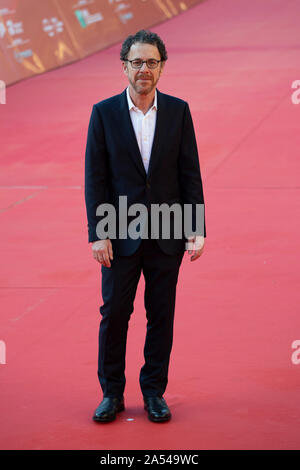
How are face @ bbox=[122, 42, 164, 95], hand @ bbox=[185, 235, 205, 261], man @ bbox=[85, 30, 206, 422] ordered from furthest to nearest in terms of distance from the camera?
hand @ bbox=[185, 235, 205, 261], man @ bbox=[85, 30, 206, 422], face @ bbox=[122, 42, 164, 95]

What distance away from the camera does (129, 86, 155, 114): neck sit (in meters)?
3.89

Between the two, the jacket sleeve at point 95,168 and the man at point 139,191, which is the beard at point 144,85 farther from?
the jacket sleeve at point 95,168

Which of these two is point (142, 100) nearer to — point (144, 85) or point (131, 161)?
point (144, 85)

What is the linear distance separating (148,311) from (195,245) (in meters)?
0.37

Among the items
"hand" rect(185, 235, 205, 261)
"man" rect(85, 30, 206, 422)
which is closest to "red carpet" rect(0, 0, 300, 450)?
"man" rect(85, 30, 206, 422)

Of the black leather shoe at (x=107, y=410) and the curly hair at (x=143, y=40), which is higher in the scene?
the curly hair at (x=143, y=40)

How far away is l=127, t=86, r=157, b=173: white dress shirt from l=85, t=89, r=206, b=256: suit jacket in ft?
0.11

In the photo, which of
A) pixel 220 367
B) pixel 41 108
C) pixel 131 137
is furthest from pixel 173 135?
pixel 41 108

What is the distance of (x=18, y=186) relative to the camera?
334 inches

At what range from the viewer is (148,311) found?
13.3 feet

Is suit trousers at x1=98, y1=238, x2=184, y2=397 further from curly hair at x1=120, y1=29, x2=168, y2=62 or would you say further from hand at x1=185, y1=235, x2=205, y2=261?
curly hair at x1=120, y1=29, x2=168, y2=62

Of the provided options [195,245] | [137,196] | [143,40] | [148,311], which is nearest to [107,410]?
[148,311]

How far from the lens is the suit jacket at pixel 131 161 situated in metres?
3.88

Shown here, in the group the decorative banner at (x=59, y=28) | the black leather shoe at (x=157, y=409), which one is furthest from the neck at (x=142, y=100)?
the decorative banner at (x=59, y=28)
